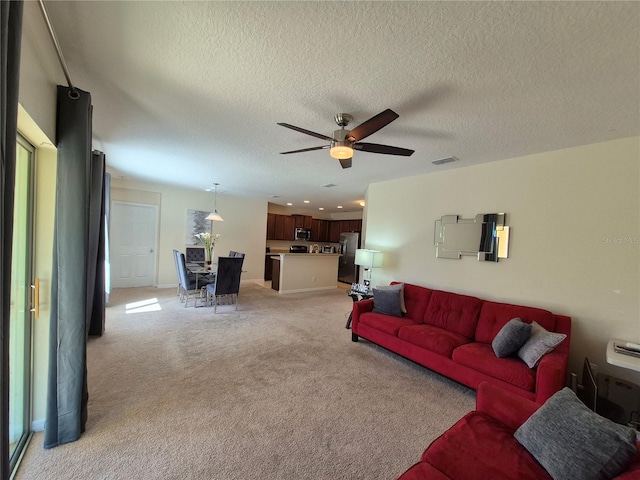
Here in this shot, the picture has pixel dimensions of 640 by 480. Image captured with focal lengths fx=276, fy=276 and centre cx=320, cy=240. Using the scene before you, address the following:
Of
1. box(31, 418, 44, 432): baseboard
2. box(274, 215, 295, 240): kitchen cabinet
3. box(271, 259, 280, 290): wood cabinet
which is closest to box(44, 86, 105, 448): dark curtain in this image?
box(31, 418, 44, 432): baseboard

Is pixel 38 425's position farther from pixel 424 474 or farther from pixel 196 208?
pixel 196 208

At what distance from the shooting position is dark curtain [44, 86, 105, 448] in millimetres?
1752

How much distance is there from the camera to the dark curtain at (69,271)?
5.75 ft

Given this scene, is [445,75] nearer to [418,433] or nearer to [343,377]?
[418,433]

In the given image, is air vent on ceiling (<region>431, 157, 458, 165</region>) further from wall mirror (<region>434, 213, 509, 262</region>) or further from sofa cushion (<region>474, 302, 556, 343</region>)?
sofa cushion (<region>474, 302, 556, 343</region>)

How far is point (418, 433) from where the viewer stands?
208cm

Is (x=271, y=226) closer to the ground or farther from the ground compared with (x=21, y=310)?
farther from the ground

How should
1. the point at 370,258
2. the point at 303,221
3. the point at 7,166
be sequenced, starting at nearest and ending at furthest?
the point at 7,166 → the point at 370,258 → the point at 303,221

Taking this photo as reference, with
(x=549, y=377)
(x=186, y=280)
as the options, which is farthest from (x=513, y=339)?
(x=186, y=280)

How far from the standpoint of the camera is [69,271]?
1770 millimetres

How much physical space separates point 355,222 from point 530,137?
6781mm

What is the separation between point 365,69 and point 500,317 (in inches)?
112

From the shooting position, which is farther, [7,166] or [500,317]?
[500,317]

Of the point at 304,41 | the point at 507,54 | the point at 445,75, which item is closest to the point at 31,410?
the point at 304,41
